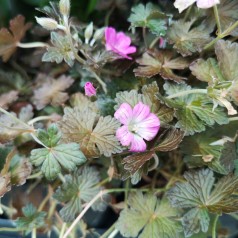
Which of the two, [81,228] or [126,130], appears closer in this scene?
[126,130]

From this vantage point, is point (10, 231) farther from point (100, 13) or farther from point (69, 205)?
point (100, 13)

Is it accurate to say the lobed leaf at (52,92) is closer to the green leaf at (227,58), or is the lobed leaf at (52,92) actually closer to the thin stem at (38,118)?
the thin stem at (38,118)

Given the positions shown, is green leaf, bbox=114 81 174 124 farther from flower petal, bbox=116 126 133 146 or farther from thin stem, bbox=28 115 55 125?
thin stem, bbox=28 115 55 125

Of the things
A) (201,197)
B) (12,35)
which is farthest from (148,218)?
(12,35)

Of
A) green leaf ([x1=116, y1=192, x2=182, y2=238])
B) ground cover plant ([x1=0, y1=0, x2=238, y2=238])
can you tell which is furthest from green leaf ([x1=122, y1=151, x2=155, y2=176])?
green leaf ([x1=116, y1=192, x2=182, y2=238])

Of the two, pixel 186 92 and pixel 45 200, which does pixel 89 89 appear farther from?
pixel 45 200

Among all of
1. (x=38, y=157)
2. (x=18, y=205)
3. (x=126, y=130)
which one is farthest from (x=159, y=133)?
A: (x=18, y=205)
